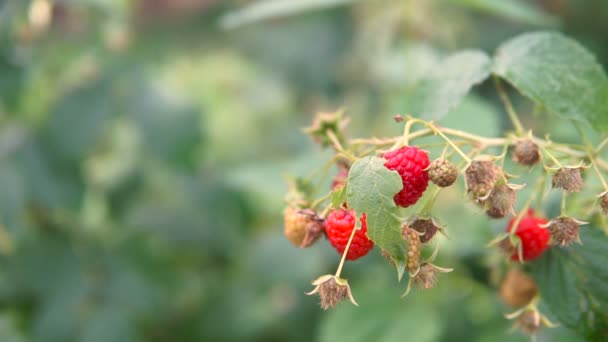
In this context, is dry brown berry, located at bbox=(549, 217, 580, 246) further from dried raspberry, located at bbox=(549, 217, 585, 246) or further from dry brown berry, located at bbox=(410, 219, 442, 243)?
dry brown berry, located at bbox=(410, 219, 442, 243)

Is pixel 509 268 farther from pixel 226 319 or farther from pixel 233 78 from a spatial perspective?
pixel 233 78

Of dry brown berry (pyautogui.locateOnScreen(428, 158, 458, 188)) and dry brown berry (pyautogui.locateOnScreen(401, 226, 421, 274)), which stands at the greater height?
dry brown berry (pyautogui.locateOnScreen(428, 158, 458, 188))

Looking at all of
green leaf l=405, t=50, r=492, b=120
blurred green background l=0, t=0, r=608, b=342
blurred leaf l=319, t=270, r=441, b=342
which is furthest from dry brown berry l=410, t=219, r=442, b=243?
blurred leaf l=319, t=270, r=441, b=342

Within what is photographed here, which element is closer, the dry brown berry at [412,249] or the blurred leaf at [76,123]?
the dry brown berry at [412,249]

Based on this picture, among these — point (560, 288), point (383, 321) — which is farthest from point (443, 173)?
point (383, 321)

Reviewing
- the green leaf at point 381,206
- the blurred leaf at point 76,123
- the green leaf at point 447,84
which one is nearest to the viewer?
the green leaf at point 381,206

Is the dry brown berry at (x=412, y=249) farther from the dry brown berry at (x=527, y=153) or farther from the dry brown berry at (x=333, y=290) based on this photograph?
the dry brown berry at (x=527, y=153)

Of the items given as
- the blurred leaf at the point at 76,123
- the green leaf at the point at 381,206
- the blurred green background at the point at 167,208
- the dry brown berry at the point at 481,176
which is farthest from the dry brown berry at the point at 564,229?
the blurred leaf at the point at 76,123

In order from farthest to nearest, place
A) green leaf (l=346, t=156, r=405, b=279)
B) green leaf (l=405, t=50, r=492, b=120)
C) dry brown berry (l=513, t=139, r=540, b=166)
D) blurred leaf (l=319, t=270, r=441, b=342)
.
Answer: blurred leaf (l=319, t=270, r=441, b=342)
green leaf (l=405, t=50, r=492, b=120)
dry brown berry (l=513, t=139, r=540, b=166)
green leaf (l=346, t=156, r=405, b=279)

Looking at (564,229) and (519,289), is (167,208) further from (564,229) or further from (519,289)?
(564,229)
